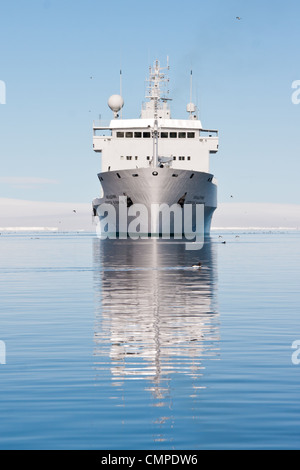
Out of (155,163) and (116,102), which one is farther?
(116,102)

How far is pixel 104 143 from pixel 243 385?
82.6 metres

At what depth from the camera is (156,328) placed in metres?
17.1

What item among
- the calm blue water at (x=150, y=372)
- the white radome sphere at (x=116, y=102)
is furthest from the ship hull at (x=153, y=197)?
the calm blue water at (x=150, y=372)

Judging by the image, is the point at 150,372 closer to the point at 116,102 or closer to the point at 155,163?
the point at 155,163

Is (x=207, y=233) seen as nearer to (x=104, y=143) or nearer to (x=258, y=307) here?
(x=104, y=143)

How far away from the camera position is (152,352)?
13891mm

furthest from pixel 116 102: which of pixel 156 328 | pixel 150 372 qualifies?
pixel 150 372

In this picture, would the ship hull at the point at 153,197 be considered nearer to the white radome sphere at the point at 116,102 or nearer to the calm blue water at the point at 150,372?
the white radome sphere at the point at 116,102

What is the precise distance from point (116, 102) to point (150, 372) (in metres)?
95.8

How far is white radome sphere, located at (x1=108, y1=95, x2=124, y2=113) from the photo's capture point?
105688 mm

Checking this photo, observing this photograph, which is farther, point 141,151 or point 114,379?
point 141,151

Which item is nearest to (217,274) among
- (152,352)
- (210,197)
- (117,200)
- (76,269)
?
(76,269)

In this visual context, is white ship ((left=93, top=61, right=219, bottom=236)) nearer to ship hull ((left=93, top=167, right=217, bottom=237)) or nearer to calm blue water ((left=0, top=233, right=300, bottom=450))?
ship hull ((left=93, top=167, right=217, bottom=237))

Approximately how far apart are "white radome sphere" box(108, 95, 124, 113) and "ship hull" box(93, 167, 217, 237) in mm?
22598
